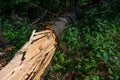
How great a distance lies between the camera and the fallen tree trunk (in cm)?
299

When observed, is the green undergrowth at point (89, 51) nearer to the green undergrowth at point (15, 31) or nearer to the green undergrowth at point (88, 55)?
the green undergrowth at point (88, 55)

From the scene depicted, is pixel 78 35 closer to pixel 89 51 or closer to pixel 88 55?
pixel 89 51

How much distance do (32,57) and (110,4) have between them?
433 cm

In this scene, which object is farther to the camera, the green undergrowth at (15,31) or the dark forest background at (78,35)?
the green undergrowth at (15,31)

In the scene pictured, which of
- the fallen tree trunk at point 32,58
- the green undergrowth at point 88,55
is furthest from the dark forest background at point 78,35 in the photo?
the fallen tree trunk at point 32,58

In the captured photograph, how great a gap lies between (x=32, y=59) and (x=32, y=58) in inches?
0.7

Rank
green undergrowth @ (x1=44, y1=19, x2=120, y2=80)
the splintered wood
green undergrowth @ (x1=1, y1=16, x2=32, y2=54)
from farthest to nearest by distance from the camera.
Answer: green undergrowth @ (x1=1, y1=16, x2=32, y2=54) < green undergrowth @ (x1=44, y1=19, x2=120, y2=80) < the splintered wood

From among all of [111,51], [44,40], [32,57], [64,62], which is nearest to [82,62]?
[64,62]

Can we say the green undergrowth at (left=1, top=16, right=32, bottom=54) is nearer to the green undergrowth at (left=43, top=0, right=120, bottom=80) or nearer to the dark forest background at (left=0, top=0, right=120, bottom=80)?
the dark forest background at (left=0, top=0, right=120, bottom=80)

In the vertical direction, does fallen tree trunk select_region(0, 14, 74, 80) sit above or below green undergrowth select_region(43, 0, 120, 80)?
above

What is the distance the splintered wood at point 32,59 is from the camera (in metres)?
2.99

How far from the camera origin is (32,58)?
3520 millimetres

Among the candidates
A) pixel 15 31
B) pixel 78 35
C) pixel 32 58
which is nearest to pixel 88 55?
pixel 78 35

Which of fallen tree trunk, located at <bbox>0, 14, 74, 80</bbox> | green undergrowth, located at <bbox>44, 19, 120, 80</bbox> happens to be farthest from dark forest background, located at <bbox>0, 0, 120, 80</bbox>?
fallen tree trunk, located at <bbox>0, 14, 74, 80</bbox>
